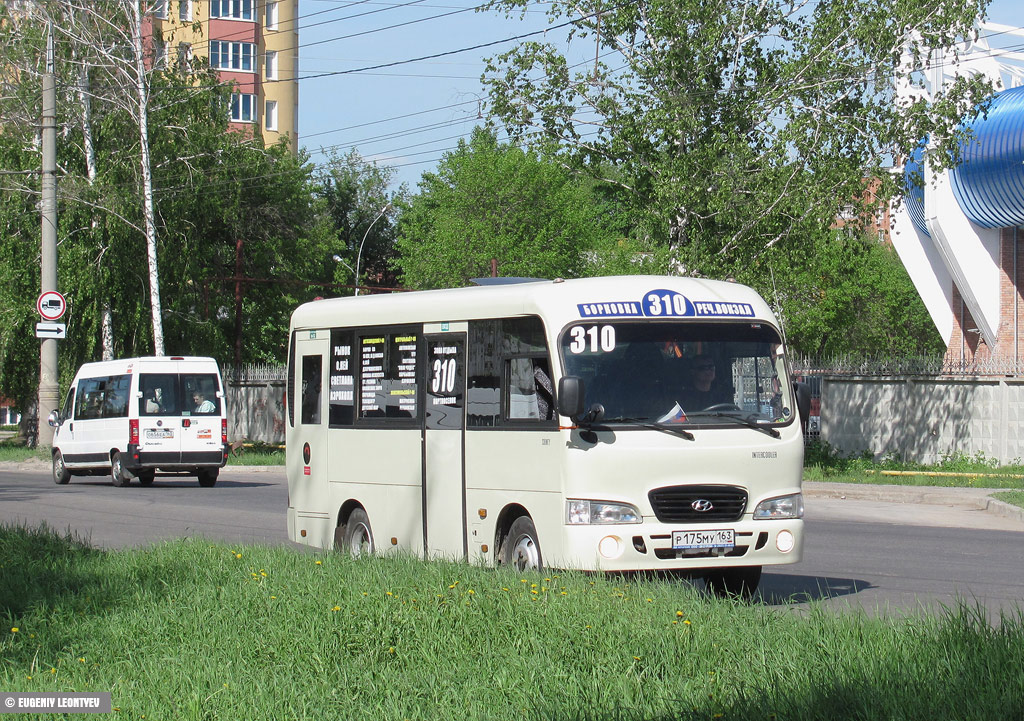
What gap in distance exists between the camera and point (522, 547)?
1034cm

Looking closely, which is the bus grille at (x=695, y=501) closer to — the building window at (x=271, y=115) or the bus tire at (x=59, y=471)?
the bus tire at (x=59, y=471)

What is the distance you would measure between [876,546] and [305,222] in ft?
119

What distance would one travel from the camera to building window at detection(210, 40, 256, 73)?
248 feet

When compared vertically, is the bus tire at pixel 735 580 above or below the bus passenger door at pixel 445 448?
below

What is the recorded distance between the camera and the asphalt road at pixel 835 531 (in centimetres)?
1082

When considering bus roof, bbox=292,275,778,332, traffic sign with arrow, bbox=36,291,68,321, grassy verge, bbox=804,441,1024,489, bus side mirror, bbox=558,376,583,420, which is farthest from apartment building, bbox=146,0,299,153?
bus side mirror, bbox=558,376,583,420

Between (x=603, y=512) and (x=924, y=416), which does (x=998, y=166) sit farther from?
(x=603, y=512)

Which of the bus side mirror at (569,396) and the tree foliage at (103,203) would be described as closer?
the bus side mirror at (569,396)

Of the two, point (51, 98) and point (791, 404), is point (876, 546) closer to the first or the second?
point (791, 404)

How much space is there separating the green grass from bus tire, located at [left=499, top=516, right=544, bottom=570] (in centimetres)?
84

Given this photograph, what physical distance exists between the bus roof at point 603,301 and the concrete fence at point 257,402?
103 ft

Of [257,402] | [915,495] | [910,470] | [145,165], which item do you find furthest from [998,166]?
[257,402]

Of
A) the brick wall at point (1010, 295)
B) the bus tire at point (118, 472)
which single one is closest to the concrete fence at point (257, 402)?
the bus tire at point (118, 472)

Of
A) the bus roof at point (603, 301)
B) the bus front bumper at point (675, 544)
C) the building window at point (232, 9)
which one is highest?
the building window at point (232, 9)
